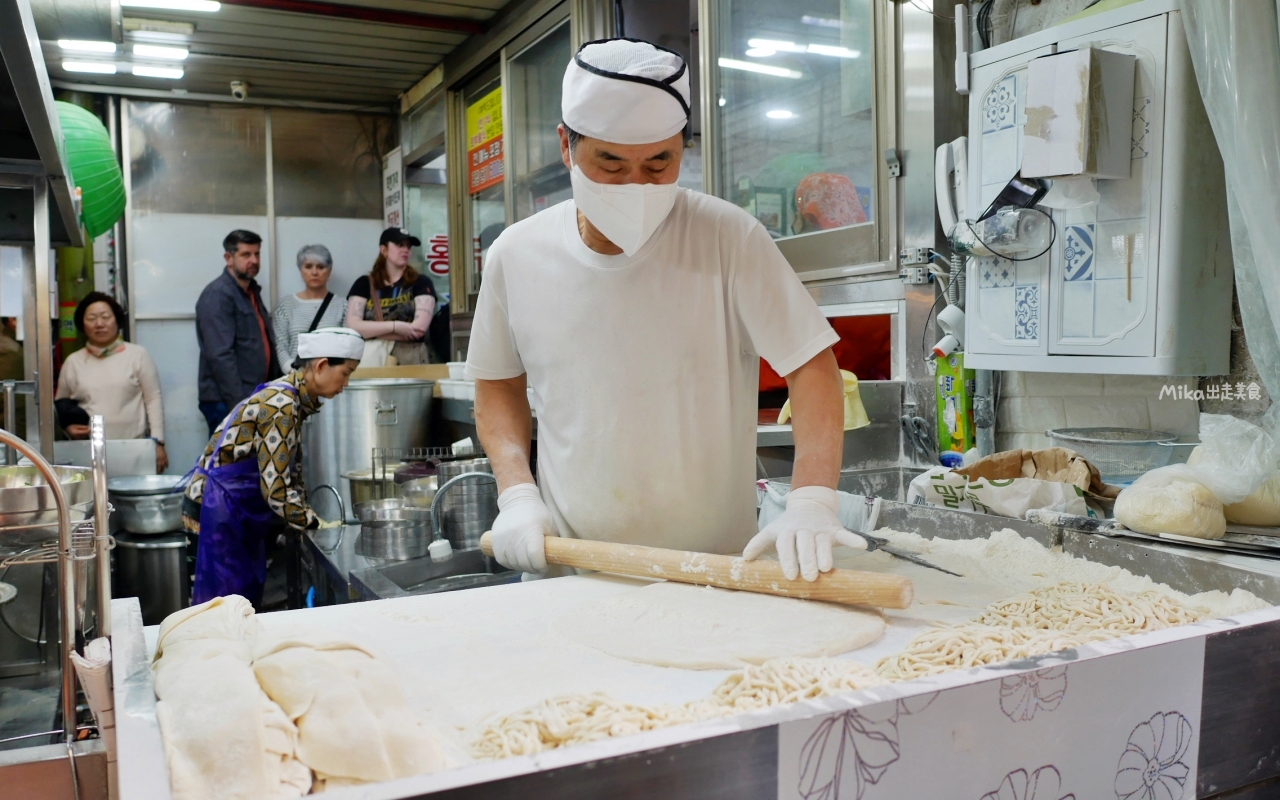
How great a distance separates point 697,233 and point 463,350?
193 inches

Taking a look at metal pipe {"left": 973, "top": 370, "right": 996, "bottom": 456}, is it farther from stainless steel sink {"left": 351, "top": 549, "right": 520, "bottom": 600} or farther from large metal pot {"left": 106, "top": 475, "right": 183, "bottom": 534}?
large metal pot {"left": 106, "top": 475, "right": 183, "bottom": 534}

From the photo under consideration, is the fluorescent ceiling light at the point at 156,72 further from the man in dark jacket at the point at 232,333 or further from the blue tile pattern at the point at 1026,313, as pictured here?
the blue tile pattern at the point at 1026,313

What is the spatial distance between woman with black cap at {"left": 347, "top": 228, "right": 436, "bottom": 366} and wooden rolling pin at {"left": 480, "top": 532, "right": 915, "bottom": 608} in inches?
186

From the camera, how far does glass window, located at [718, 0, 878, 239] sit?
A: 313 centimetres

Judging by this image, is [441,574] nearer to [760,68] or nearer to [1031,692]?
[1031,692]

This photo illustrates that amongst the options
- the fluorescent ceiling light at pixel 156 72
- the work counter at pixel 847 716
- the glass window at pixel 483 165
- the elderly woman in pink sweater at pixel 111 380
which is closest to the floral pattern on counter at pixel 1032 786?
the work counter at pixel 847 716

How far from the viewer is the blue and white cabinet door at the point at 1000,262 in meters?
2.40

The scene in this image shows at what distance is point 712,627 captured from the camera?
129 centimetres

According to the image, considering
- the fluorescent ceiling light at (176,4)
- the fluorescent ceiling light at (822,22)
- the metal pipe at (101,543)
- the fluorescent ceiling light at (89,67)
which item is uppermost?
the fluorescent ceiling light at (89,67)

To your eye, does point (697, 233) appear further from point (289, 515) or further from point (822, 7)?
point (289, 515)

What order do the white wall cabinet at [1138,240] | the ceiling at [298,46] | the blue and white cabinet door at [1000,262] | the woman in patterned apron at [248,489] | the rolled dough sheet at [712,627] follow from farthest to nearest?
1. the ceiling at [298,46]
2. the woman in patterned apron at [248,489]
3. the blue and white cabinet door at [1000,262]
4. the white wall cabinet at [1138,240]
5. the rolled dough sheet at [712,627]

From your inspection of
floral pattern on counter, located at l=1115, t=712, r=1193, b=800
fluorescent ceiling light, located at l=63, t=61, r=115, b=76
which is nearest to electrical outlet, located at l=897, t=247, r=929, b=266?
floral pattern on counter, located at l=1115, t=712, r=1193, b=800

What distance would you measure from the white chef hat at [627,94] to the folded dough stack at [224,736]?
103cm

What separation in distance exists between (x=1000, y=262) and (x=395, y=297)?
460cm
